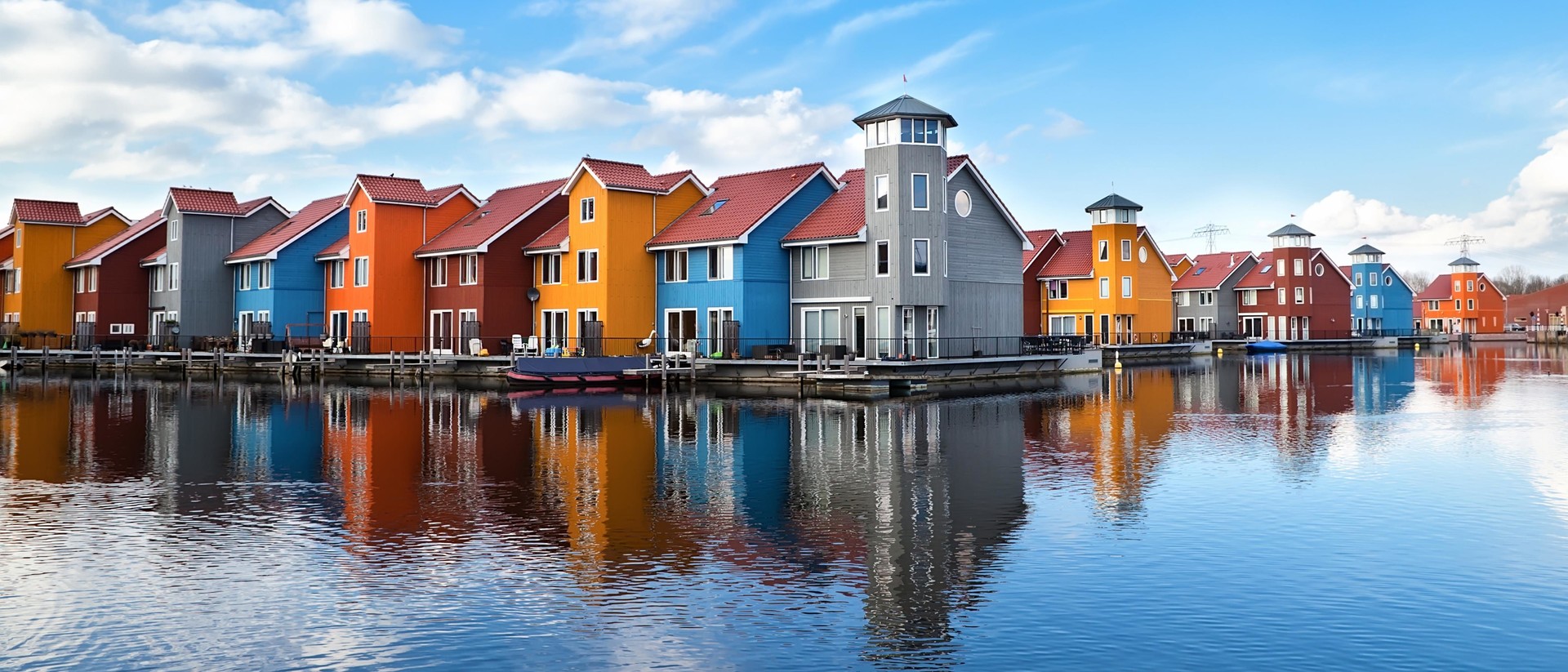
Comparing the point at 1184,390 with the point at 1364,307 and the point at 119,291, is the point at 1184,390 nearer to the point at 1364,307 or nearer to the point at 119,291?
the point at 119,291

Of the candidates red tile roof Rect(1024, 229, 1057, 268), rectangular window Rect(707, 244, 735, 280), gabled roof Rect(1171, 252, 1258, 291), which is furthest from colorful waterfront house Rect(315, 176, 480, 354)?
gabled roof Rect(1171, 252, 1258, 291)

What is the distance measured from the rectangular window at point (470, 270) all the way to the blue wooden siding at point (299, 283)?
46.5ft

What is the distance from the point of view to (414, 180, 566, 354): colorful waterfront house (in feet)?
189

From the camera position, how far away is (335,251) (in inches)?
2594

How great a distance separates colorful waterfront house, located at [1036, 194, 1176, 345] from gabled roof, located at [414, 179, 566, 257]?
38.1 metres

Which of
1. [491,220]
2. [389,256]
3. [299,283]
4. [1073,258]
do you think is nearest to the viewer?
[491,220]

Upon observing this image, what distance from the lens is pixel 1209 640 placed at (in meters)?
10.8

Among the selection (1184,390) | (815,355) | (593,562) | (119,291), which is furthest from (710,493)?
(119,291)

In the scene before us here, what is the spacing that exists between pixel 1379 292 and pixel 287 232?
350 feet

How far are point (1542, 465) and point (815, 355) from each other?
27.9 meters

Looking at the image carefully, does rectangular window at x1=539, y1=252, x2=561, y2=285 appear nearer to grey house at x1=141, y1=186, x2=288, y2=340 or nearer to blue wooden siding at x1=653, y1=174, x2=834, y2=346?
blue wooden siding at x1=653, y1=174, x2=834, y2=346

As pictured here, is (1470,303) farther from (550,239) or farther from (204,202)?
(204,202)

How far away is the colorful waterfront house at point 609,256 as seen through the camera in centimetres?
5306

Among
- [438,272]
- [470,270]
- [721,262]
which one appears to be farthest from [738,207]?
[438,272]
